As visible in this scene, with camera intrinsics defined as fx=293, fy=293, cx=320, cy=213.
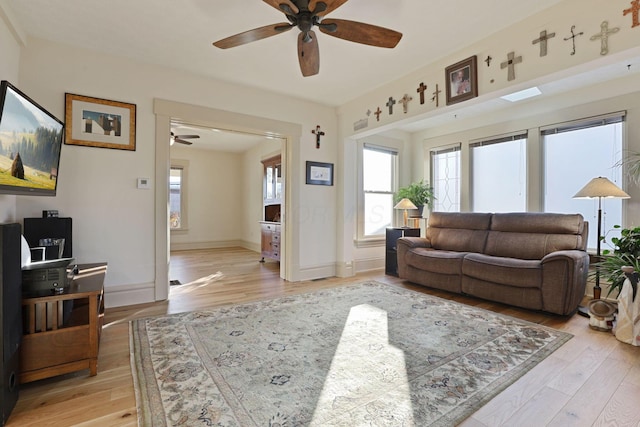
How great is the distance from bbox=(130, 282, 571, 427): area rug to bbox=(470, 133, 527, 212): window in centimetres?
225

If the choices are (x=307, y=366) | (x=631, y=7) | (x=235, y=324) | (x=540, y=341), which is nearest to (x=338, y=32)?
(x=631, y=7)

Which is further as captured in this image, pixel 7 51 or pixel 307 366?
pixel 7 51

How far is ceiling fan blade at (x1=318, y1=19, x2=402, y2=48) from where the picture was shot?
2000 mm

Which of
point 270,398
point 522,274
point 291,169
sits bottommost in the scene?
point 270,398

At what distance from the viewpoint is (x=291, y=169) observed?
417 cm

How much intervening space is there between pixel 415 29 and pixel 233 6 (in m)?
1.55

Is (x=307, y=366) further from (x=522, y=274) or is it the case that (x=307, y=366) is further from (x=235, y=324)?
(x=522, y=274)

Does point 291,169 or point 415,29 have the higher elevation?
point 415,29

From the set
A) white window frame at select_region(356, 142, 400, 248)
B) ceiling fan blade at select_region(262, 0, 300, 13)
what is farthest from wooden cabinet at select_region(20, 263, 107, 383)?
white window frame at select_region(356, 142, 400, 248)

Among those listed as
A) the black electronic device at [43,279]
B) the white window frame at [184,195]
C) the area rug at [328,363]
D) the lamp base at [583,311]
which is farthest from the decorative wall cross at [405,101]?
the white window frame at [184,195]

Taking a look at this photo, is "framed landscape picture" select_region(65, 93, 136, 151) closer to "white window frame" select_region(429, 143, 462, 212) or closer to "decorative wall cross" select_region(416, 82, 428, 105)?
"decorative wall cross" select_region(416, 82, 428, 105)

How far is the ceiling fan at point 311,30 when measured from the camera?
6.04ft

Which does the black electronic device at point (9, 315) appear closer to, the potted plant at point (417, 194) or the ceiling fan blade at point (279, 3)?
the ceiling fan blade at point (279, 3)

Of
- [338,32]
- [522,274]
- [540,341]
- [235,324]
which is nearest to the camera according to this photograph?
[338,32]
